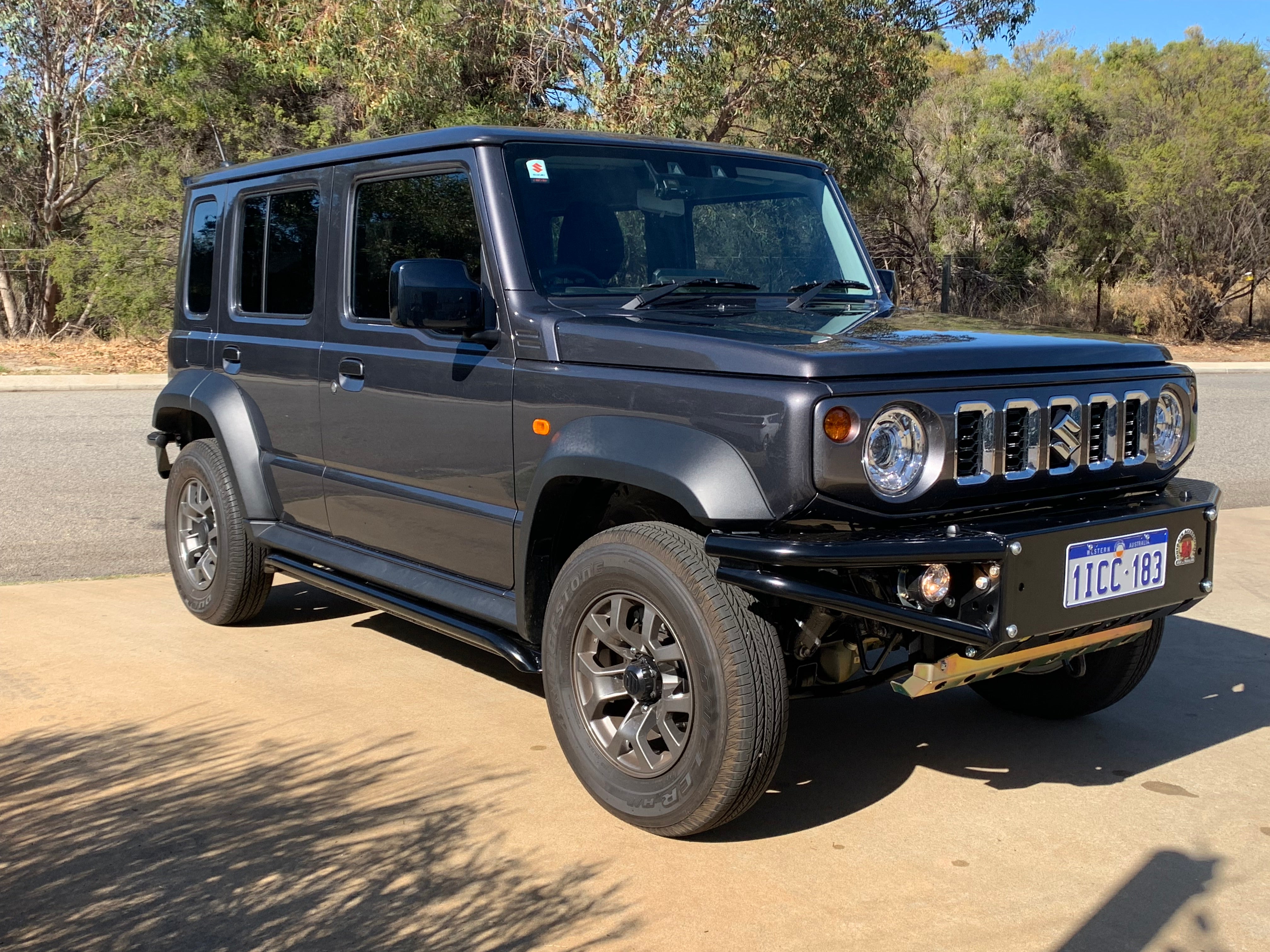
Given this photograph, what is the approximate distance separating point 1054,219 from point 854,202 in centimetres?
818

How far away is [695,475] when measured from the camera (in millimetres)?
3307

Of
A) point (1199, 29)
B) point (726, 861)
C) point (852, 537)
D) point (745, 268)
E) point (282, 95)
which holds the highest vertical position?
point (1199, 29)

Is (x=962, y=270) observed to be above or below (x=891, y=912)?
above

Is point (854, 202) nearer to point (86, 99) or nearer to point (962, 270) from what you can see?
point (962, 270)

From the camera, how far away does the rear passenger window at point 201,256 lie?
5.78 meters

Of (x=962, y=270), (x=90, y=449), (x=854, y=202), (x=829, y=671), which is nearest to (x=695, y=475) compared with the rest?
(x=829, y=671)

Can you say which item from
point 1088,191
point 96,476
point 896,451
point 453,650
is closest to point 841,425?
point 896,451

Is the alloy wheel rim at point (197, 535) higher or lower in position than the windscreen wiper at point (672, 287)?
lower

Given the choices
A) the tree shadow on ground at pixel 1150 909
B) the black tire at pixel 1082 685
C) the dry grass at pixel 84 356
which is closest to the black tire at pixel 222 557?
the black tire at pixel 1082 685

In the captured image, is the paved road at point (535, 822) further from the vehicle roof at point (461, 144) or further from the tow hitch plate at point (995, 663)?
the vehicle roof at point (461, 144)

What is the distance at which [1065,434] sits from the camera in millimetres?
3543

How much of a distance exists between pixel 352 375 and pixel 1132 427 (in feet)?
8.73

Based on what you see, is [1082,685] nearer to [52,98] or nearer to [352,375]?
[352,375]

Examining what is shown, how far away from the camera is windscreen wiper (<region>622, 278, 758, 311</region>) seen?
401cm
